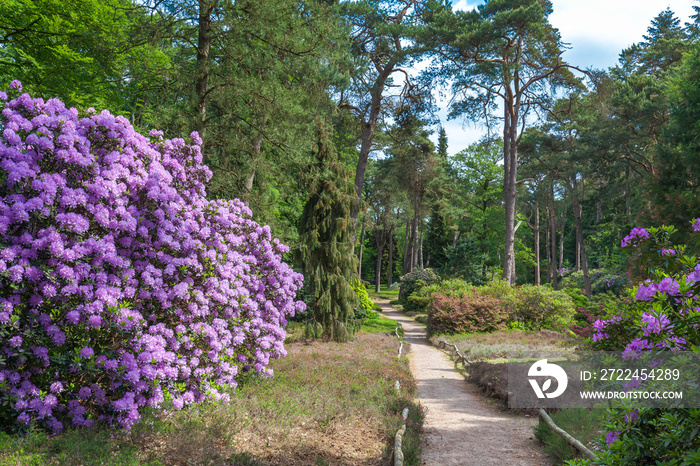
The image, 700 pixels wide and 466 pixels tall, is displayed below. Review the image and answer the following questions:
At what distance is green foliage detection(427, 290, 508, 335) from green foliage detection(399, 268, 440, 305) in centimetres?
1306

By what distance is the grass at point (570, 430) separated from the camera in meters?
5.28

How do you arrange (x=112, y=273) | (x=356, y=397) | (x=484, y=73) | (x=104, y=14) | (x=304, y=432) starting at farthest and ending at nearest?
(x=484, y=73) → (x=104, y=14) → (x=356, y=397) → (x=304, y=432) → (x=112, y=273)

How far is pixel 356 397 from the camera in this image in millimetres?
7457

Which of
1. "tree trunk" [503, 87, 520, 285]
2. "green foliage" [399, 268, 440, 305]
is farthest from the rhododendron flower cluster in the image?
"green foliage" [399, 268, 440, 305]

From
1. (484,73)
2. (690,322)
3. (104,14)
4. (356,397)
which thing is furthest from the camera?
(484,73)

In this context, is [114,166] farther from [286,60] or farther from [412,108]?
[412,108]

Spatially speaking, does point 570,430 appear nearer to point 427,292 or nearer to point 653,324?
point 653,324

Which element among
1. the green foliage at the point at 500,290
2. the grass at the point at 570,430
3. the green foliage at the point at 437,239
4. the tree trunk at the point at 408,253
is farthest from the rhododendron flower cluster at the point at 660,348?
the tree trunk at the point at 408,253

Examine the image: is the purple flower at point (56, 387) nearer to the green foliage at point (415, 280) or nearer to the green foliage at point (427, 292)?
the green foliage at point (427, 292)

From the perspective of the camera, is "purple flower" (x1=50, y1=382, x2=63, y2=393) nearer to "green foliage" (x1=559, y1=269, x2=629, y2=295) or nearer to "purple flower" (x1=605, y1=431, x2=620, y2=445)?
"purple flower" (x1=605, y1=431, x2=620, y2=445)

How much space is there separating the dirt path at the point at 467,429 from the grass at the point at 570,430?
0.65 feet

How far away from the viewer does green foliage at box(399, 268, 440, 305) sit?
105ft

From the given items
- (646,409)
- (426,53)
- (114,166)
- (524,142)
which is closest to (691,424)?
(646,409)

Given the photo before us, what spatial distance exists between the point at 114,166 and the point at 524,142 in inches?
1158
